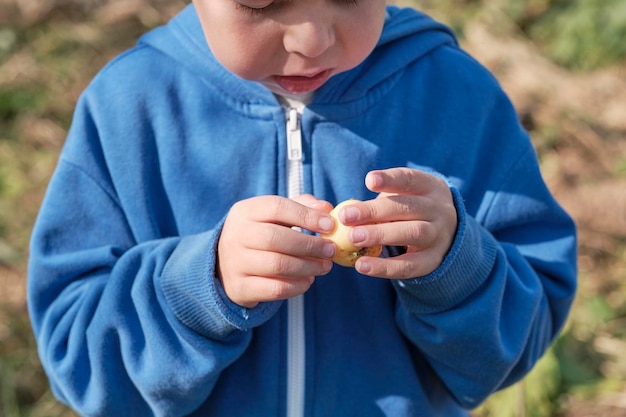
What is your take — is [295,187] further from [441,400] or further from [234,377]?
[441,400]

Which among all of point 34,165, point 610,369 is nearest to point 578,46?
point 610,369

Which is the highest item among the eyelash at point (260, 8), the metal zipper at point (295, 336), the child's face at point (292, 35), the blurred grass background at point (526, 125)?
the eyelash at point (260, 8)

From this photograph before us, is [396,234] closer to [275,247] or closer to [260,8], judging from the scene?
[275,247]

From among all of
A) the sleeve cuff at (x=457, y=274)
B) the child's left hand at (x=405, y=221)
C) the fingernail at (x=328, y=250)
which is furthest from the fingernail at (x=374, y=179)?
the sleeve cuff at (x=457, y=274)

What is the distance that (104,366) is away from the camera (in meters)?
1.62

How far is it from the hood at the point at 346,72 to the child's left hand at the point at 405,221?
27cm

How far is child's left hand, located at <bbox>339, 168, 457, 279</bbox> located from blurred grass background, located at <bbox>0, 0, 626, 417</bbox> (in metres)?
1.33

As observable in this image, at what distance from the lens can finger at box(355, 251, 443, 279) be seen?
1.40 m

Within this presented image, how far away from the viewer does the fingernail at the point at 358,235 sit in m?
1.38

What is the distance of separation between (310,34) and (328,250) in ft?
1.03

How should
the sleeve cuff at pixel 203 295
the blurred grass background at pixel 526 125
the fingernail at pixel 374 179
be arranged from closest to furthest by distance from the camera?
the fingernail at pixel 374 179, the sleeve cuff at pixel 203 295, the blurred grass background at pixel 526 125

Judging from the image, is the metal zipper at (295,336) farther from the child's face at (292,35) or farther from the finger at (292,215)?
the finger at (292,215)

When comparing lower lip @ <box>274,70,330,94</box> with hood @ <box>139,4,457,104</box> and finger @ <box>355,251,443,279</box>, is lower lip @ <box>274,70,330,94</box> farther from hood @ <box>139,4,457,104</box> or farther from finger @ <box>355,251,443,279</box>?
finger @ <box>355,251,443,279</box>

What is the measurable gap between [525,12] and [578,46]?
42 centimetres
